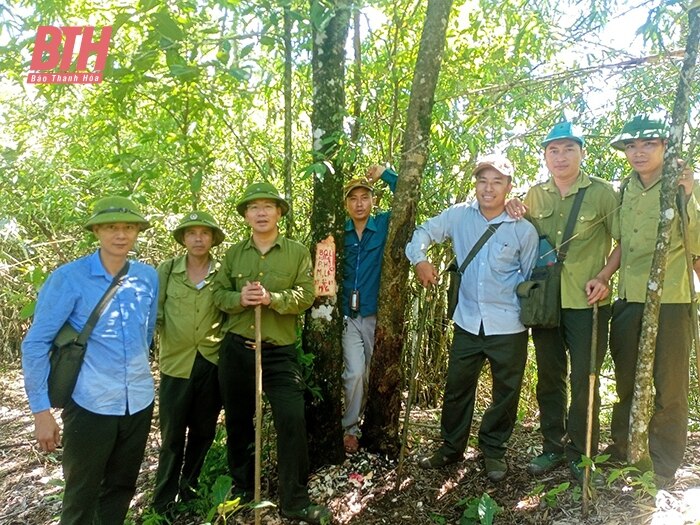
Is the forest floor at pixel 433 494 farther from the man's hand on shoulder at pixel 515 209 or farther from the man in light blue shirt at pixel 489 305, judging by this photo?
the man's hand on shoulder at pixel 515 209

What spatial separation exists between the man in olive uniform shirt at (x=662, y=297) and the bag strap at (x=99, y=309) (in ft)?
9.89

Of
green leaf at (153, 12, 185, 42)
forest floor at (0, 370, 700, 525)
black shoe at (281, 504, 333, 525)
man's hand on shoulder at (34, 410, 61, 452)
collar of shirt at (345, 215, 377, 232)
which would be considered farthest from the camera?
collar of shirt at (345, 215, 377, 232)

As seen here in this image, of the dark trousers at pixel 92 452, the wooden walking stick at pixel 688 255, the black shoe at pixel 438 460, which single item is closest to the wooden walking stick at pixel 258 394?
the dark trousers at pixel 92 452

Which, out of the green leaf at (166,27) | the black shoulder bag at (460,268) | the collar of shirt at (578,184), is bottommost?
the black shoulder bag at (460,268)

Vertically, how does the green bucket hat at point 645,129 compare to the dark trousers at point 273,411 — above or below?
above

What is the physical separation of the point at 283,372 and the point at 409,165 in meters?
1.70

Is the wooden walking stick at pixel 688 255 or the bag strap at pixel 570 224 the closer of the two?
the wooden walking stick at pixel 688 255

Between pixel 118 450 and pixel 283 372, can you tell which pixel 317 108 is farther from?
pixel 118 450

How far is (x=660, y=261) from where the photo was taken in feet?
9.31

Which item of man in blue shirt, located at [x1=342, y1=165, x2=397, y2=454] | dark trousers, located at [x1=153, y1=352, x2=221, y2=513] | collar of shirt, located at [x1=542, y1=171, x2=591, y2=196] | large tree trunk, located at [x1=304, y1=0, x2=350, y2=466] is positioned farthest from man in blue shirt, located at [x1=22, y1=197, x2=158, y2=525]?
collar of shirt, located at [x1=542, y1=171, x2=591, y2=196]

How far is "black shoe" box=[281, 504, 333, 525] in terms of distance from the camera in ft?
11.0

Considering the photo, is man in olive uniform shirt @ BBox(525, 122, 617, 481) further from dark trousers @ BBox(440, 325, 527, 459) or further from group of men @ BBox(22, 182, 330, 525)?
group of men @ BBox(22, 182, 330, 525)

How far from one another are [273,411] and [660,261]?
2452 mm

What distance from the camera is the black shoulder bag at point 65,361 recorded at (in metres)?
2.71
